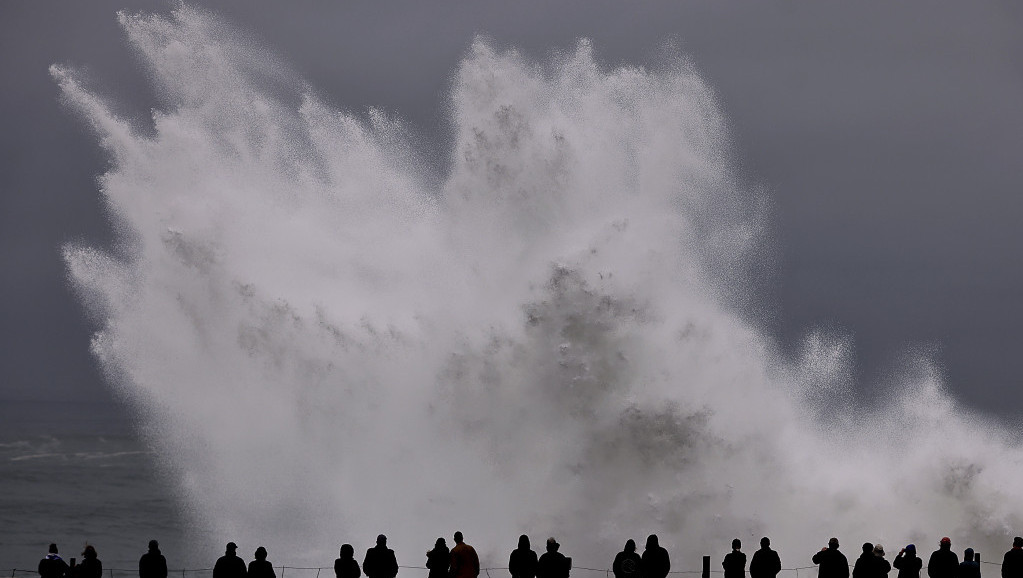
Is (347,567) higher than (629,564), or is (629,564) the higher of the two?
(629,564)

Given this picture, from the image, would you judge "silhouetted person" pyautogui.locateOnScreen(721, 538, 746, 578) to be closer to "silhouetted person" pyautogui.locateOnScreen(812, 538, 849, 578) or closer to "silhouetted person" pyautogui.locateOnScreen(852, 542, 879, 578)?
"silhouetted person" pyautogui.locateOnScreen(812, 538, 849, 578)

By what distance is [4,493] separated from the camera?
3706 inches

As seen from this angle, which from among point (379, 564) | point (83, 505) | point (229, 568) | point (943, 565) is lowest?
point (229, 568)

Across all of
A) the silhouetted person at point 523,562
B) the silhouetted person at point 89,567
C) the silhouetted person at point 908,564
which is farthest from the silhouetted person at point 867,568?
the silhouetted person at point 89,567

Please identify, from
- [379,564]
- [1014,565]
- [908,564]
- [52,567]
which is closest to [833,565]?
[908,564]

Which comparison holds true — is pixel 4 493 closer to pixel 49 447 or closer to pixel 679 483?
pixel 49 447

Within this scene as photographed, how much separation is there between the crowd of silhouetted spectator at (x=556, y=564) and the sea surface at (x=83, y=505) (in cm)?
3536

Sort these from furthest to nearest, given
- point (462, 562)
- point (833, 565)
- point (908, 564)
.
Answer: point (908, 564), point (462, 562), point (833, 565)

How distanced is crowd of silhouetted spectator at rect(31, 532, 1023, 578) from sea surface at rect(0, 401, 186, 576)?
3536 centimetres

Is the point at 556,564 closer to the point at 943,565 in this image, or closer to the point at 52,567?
the point at 943,565

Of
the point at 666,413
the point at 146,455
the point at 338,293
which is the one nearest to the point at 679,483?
the point at 666,413

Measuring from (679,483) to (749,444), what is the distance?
122 inches

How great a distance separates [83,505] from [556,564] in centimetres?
7427

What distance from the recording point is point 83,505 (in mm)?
88438
